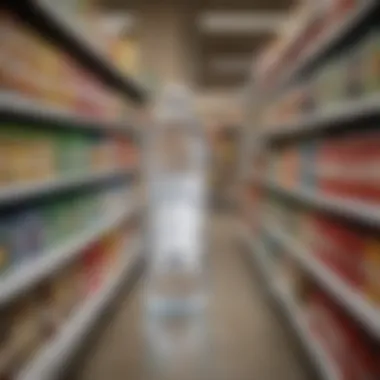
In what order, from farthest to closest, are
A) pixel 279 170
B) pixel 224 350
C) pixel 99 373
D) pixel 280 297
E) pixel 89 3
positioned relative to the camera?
pixel 279 170 < pixel 280 297 < pixel 89 3 < pixel 224 350 < pixel 99 373

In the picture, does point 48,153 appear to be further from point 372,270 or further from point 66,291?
point 372,270

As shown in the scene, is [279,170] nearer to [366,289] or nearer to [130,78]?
[130,78]

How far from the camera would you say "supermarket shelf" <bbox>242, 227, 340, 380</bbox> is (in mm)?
3225

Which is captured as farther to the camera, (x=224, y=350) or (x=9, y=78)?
(x=224, y=350)

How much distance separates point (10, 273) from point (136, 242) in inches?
162

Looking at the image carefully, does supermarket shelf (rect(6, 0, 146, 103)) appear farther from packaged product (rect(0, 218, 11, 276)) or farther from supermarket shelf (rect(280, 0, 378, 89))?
supermarket shelf (rect(280, 0, 378, 89))

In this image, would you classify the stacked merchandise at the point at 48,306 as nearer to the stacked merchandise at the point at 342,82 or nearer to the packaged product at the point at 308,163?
the packaged product at the point at 308,163

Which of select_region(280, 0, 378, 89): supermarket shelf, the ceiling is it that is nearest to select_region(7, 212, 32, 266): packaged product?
select_region(280, 0, 378, 89): supermarket shelf

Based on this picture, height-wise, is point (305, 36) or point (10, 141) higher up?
point (305, 36)

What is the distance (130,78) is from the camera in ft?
19.8

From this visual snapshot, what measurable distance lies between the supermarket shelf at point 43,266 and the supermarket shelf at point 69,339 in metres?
0.37

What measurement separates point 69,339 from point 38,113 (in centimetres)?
129

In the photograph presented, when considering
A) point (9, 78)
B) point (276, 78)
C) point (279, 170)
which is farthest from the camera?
point (276, 78)

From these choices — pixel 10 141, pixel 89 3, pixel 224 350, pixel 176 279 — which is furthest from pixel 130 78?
pixel 10 141
